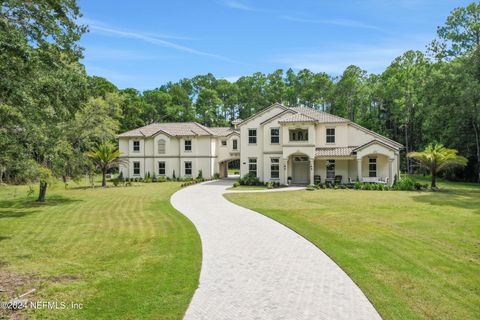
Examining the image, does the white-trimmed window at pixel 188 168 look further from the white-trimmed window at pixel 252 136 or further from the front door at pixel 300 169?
the front door at pixel 300 169

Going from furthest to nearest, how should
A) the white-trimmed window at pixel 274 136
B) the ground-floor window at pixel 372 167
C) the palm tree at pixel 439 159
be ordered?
1. the white-trimmed window at pixel 274 136
2. the ground-floor window at pixel 372 167
3. the palm tree at pixel 439 159

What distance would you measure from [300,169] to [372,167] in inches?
256

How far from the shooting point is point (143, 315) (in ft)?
20.1

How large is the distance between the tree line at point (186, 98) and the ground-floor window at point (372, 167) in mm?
9148

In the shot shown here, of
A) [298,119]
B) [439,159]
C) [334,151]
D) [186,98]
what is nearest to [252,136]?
[298,119]

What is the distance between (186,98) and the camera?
74.3 m

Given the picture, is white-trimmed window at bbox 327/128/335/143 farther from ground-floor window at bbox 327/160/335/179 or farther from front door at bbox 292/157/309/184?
front door at bbox 292/157/309/184

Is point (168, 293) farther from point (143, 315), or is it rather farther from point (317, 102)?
point (317, 102)

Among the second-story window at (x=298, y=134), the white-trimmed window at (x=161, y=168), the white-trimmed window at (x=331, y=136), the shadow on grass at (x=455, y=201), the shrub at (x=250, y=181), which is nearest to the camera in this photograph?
the shadow on grass at (x=455, y=201)

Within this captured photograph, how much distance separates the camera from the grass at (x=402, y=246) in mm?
6785

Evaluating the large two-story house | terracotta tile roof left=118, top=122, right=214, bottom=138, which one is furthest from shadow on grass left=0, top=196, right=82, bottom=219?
terracotta tile roof left=118, top=122, right=214, bottom=138

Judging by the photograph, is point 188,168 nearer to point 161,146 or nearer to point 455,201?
point 161,146

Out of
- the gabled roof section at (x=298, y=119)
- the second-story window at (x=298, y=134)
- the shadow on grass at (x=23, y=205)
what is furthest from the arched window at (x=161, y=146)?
the shadow on grass at (x=23, y=205)

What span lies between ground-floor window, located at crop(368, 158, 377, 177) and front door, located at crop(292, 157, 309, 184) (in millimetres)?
5572
